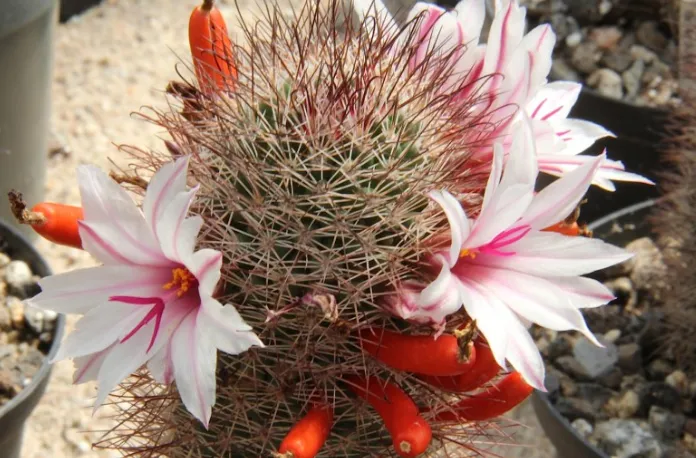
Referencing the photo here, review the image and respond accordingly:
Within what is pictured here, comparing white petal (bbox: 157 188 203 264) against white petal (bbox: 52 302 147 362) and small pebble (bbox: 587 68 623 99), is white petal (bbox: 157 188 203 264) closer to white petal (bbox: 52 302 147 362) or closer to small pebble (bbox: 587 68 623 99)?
white petal (bbox: 52 302 147 362)

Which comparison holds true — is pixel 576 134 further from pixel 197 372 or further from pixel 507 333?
pixel 197 372

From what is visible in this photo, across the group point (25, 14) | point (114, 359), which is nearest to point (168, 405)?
point (114, 359)

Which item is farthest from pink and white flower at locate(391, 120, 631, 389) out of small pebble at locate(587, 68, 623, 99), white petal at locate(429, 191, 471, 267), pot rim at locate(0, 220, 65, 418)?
small pebble at locate(587, 68, 623, 99)

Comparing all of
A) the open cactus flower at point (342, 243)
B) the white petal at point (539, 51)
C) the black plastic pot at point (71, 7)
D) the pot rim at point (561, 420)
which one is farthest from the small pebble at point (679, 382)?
the black plastic pot at point (71, 7)

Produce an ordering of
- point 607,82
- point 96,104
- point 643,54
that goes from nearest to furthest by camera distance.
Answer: point 607,82, point 643,54, point 96,104

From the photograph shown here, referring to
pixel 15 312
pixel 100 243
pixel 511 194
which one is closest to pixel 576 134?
pixel 511 194

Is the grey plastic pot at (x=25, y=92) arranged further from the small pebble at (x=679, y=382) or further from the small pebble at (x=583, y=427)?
the small pebble at (x=679, y=382)
